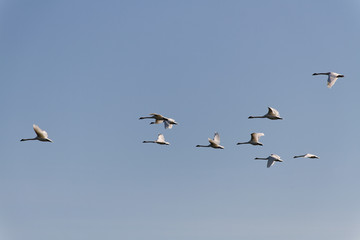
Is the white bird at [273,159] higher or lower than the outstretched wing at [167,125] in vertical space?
lower

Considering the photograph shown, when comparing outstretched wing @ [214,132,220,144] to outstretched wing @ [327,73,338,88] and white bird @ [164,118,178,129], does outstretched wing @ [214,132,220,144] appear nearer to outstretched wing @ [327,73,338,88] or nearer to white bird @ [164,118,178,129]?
white bird @ [164,118,178,129]

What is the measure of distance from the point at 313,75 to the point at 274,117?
42.5ft

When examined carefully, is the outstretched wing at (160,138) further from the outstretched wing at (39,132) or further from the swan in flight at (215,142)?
the outstretched wing at (39,132)

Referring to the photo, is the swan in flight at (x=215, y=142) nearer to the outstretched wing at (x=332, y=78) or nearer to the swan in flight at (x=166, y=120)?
the swan in flight at (x=166, y=120)

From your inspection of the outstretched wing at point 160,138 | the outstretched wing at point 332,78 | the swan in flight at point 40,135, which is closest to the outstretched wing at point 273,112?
the outstretched wing at point 332,78

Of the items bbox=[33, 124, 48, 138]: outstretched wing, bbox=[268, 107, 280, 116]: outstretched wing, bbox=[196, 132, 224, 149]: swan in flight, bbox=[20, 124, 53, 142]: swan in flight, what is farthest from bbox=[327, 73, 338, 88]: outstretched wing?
bbox=[33, 124, 48, 138]: outstretched wing

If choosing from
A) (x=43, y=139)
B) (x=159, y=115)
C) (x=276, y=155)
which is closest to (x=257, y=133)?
(x=276, y=155)

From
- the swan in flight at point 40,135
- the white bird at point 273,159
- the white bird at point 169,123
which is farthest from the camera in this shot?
the white bird at point 169,123

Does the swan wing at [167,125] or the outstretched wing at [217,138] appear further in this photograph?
the outstretched wing at [217,138]

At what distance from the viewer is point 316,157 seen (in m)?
88.2

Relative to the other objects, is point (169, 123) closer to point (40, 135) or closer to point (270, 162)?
point (270, 162)

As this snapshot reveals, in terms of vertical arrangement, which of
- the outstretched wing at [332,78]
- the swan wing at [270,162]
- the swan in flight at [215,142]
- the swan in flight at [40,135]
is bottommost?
the swan wing at [270,162]

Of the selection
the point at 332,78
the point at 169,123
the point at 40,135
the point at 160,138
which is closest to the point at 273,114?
the point at 332,78

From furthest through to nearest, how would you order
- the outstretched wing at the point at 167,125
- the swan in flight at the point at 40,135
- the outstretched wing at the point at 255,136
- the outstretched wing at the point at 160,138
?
the outstretched wing at the point at 160,138
the outstretched wing at the point at 255,136
the outstretched wing at the point at 167,125
the swan in flight at the point at 40,135
